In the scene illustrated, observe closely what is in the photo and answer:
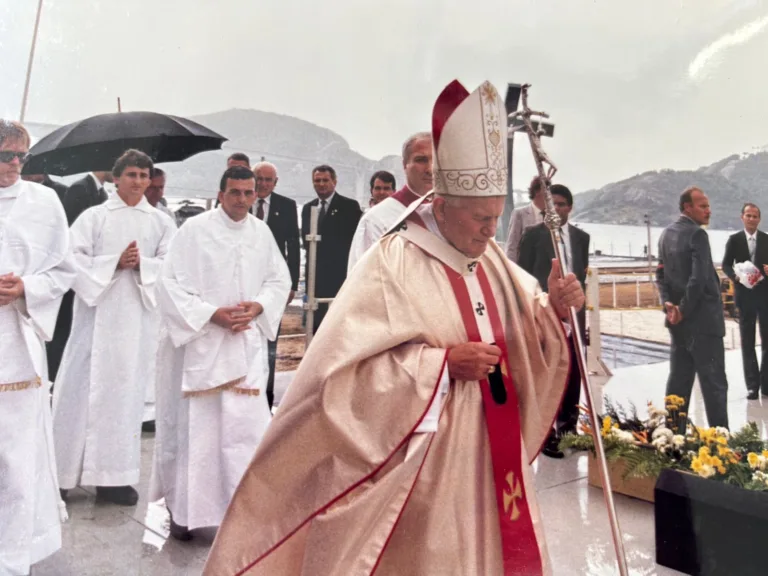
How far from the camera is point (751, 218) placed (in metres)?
3.26

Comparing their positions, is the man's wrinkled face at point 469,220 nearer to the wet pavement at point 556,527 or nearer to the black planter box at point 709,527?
the wet pavement at point 556,527

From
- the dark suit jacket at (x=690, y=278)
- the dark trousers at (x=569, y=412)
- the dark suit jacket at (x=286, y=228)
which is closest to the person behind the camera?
the dark suit jacket at (x=286, y=228)

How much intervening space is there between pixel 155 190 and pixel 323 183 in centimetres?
78

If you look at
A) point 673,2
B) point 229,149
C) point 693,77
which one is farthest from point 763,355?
point 229,149

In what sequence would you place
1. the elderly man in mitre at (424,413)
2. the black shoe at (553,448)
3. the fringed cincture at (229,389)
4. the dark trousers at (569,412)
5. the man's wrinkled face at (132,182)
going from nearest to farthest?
the elderly man in mitre at (424,413)
the man's wrinkled face at (132,182)
the fringed cincture at (229,389)
the dark trousers at (569,412)
the black shoe at (553,448)

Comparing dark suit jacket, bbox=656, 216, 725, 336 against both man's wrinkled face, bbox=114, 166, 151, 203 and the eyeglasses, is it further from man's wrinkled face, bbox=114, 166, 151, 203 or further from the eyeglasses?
the eyeglasses

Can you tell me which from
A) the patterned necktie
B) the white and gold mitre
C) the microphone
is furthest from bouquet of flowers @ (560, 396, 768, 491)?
the white and gold mitre

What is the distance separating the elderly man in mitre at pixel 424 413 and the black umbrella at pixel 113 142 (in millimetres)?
1438

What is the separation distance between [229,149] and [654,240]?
2.24 m

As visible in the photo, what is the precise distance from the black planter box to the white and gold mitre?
6.26ft

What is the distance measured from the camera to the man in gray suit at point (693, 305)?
343 cm

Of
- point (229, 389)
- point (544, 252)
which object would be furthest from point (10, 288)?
point (544, 252)

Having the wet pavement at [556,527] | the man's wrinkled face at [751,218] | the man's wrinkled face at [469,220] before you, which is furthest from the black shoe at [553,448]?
the man's wrinkled face at [469,220]

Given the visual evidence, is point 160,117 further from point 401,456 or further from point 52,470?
point 401,456
